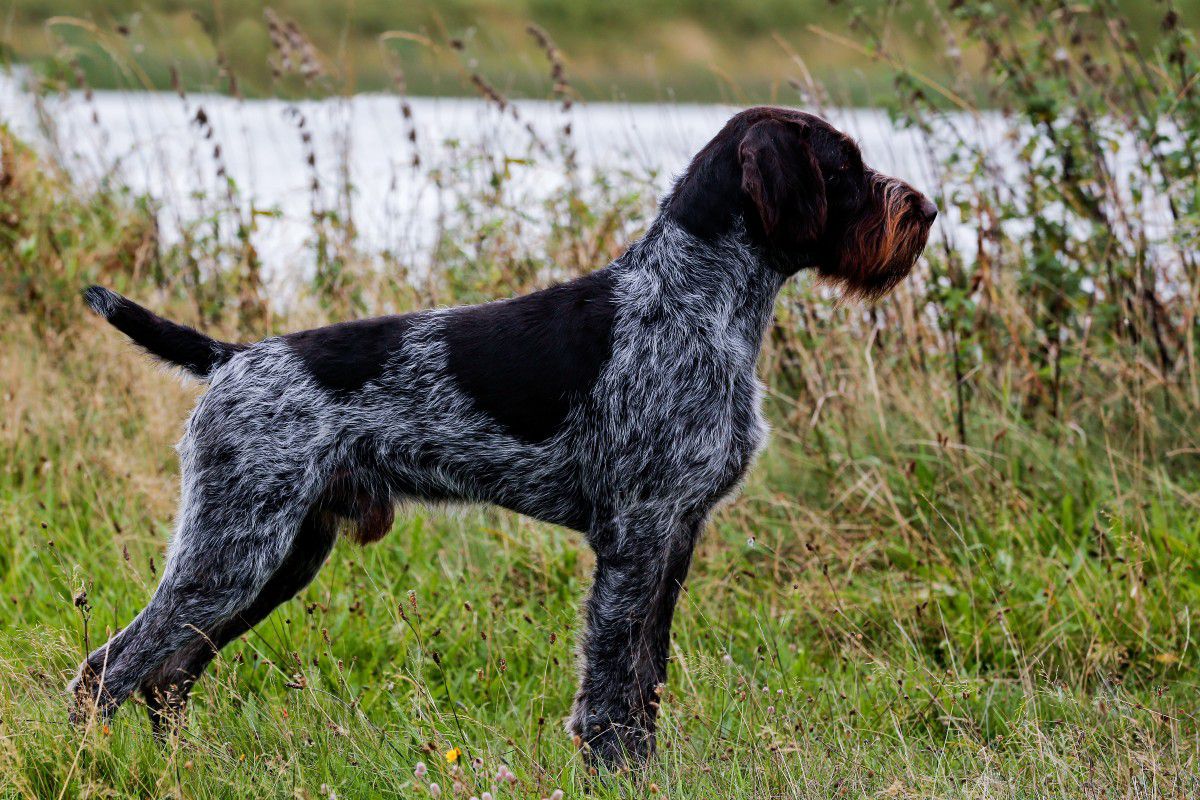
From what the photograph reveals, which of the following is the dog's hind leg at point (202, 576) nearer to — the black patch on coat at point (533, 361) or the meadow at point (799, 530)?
the meadow at point (799, 530)

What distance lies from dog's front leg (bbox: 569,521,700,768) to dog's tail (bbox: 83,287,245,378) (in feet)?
4.19

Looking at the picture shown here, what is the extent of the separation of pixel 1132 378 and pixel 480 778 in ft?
12.5

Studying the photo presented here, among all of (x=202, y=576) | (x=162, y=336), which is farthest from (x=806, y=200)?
(x=202, y=576)

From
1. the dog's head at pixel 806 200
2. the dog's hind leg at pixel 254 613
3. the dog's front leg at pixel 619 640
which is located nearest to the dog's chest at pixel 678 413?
the dog's front leg at pixel 619 640

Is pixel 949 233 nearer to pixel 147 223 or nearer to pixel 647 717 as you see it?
pixel 647 717

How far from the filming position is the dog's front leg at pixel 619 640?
3625 mm

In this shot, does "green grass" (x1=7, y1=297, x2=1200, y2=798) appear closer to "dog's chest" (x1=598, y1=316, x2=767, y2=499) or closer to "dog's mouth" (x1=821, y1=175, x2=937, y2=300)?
"dog's chest" (x1=598, y1=316, x2=767, y2=499)

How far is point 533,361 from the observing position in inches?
145

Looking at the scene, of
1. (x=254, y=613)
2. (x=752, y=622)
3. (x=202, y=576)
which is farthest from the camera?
(x=752, y=622)

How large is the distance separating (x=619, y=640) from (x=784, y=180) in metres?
1.44

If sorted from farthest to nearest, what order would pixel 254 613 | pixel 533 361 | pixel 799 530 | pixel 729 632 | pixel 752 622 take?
pixel 799 530 → pixel 752 622 → pixel 729 632 → pixel 254 613 → pixel 533 361

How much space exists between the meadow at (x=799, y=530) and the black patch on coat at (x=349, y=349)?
0.47 metres

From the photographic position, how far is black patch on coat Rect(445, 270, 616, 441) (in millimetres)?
3678

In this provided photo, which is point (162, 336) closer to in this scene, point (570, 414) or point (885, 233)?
point (570, 414)
